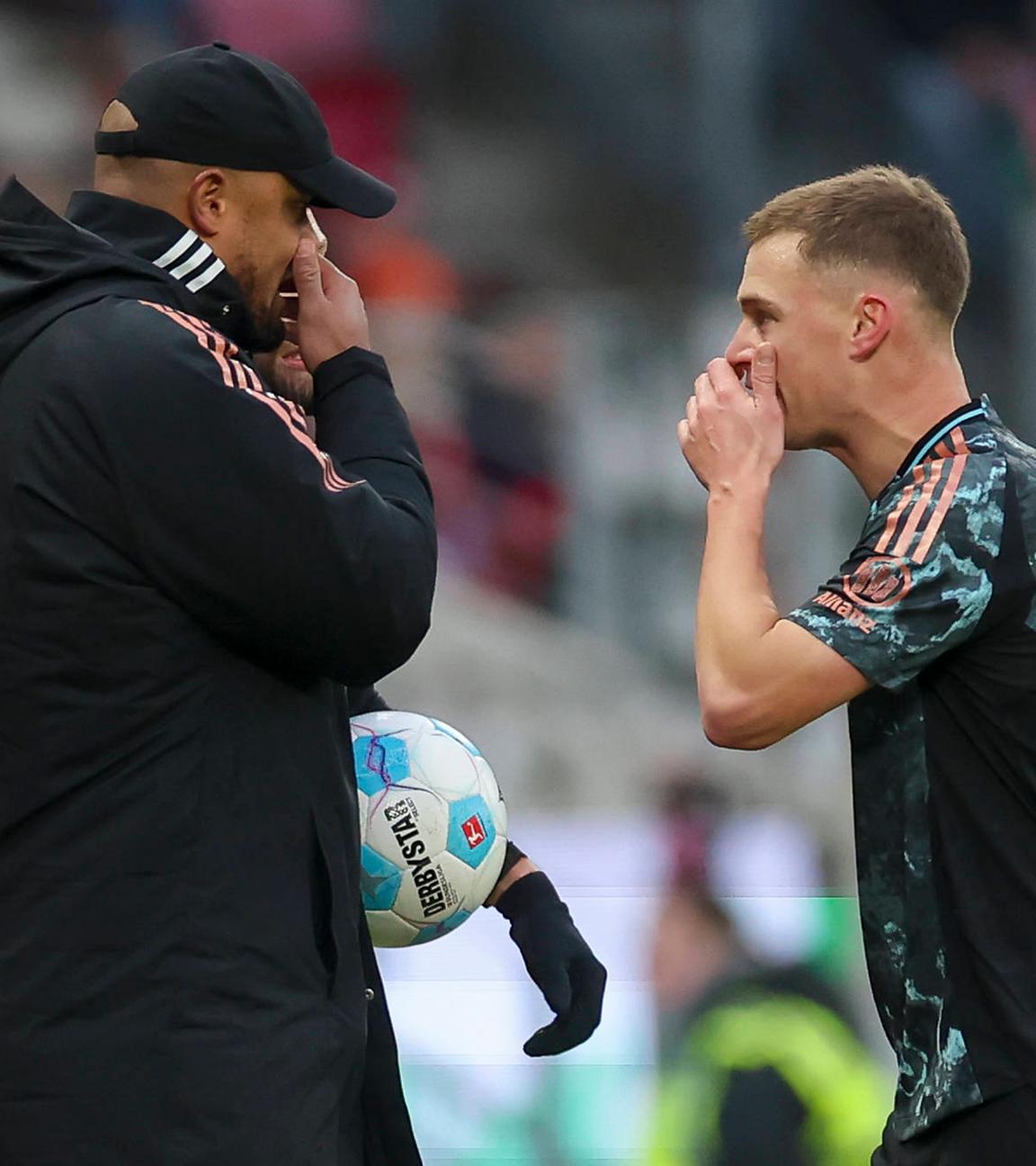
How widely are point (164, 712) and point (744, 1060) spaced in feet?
10.8

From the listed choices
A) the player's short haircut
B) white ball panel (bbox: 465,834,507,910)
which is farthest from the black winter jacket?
the player's short haircut

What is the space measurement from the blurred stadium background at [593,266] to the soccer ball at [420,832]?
10.0 ft

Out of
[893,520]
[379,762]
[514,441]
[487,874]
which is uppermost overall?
[893,520]

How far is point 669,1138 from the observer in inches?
187

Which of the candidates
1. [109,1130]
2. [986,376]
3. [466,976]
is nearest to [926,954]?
[109,1130]

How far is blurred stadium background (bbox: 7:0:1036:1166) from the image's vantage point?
6035mm

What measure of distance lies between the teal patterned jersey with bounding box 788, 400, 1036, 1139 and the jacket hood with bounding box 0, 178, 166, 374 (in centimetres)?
85

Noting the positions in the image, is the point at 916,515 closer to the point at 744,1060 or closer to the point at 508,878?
the point at 508,878

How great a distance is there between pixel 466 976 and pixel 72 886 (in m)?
3.62

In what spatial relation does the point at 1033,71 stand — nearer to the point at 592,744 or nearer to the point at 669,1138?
the point at 592,744

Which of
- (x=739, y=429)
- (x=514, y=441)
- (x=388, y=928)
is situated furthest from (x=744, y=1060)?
(x=739, y=429)

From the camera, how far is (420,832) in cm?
249

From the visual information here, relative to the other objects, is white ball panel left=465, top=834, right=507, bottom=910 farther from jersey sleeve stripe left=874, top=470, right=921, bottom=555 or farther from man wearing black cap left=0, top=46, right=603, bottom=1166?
jersey sleeve stripe left=874, top=470, right=921, bottom=555

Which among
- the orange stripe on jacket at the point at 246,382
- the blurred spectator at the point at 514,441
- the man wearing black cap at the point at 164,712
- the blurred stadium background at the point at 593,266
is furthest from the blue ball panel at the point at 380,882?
the blurred spectator at the point at 514,441
